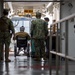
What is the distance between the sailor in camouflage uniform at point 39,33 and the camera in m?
11.5

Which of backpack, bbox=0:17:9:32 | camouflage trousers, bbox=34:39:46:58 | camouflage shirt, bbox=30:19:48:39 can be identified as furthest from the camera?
camouflage trousers, bbox=34:39:46:58

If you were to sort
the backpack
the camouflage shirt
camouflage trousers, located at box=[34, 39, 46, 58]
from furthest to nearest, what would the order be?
camouflage trousers, located at box=[34, 39, 46, 58] → the camouflage shirt → the backpack

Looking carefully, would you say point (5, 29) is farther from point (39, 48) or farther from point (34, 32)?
point (39, 48)

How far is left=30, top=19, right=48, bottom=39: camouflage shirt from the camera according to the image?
1148 centimetres

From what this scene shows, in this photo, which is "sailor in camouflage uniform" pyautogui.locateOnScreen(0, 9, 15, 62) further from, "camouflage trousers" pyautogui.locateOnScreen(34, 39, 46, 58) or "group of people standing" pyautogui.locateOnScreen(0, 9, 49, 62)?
"camouflage trousers" pyautogui.locateOnScreen(34, 39, 46, 58)

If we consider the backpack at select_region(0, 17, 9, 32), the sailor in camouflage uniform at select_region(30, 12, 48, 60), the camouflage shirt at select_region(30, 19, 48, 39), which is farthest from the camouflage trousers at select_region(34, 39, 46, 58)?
the backpack at select_region(0, 17, 9, 32)

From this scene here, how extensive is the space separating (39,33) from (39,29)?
0.58 feet

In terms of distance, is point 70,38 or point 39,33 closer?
point 70,38

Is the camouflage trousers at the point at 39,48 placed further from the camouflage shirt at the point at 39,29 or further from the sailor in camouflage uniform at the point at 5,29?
the sailor in camouflage uniform at the point at 5,29

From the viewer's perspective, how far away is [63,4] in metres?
13.1

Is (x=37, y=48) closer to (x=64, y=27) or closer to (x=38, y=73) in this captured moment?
(x=38, y=73)

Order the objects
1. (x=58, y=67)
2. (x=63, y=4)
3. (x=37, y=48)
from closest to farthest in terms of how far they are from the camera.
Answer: (x=58, y=67), (x=37, y=48), (x=63, y=4)

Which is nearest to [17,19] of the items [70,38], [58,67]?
[58,67]

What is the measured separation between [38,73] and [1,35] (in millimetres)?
3757
